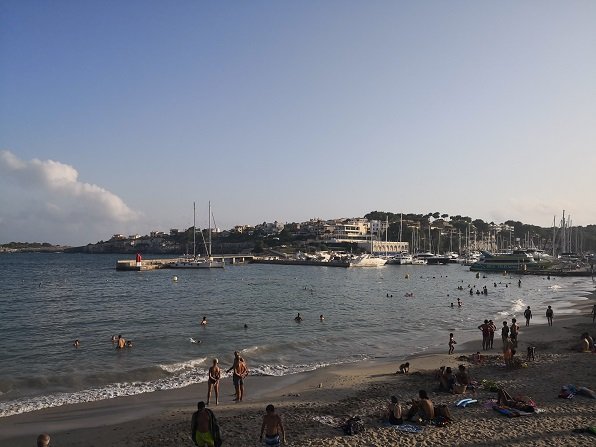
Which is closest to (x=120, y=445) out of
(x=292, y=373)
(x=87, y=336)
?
(x=292, y=373)

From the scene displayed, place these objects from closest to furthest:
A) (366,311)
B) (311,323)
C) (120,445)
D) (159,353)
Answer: (120,445), (159,353), (311,323), (366,311)

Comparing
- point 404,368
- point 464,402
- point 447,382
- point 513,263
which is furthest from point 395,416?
point 513,263

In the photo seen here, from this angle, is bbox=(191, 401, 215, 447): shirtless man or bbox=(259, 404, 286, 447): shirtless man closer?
bbox=(191, 401, 215, 447): shirtless man

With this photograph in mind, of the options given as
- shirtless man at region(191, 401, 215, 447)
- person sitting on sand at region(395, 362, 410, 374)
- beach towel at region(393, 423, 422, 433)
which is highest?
shirtless man at region(191, 401, 215, 447)

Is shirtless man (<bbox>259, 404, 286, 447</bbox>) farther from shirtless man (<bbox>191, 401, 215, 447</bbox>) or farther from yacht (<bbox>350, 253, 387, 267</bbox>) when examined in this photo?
yacht (<bbox>350, 253, 387, 267</bbox>)

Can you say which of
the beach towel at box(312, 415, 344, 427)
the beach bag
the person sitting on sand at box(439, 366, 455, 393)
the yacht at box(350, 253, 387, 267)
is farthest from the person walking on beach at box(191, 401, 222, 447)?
the yacht at box(350, 253, 387, 267)

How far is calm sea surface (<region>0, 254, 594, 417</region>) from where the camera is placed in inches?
742

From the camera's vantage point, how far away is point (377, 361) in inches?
860

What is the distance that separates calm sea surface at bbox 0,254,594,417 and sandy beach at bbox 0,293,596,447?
1758mm

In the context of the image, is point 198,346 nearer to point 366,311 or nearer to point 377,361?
point 377,361

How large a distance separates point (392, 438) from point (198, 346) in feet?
52.5

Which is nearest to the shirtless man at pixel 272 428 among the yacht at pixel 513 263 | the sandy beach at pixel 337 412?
the sandy beach at pixel 337 412

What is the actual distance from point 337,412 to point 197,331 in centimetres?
1801

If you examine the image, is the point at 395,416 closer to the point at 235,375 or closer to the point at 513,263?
the point at 235,375
